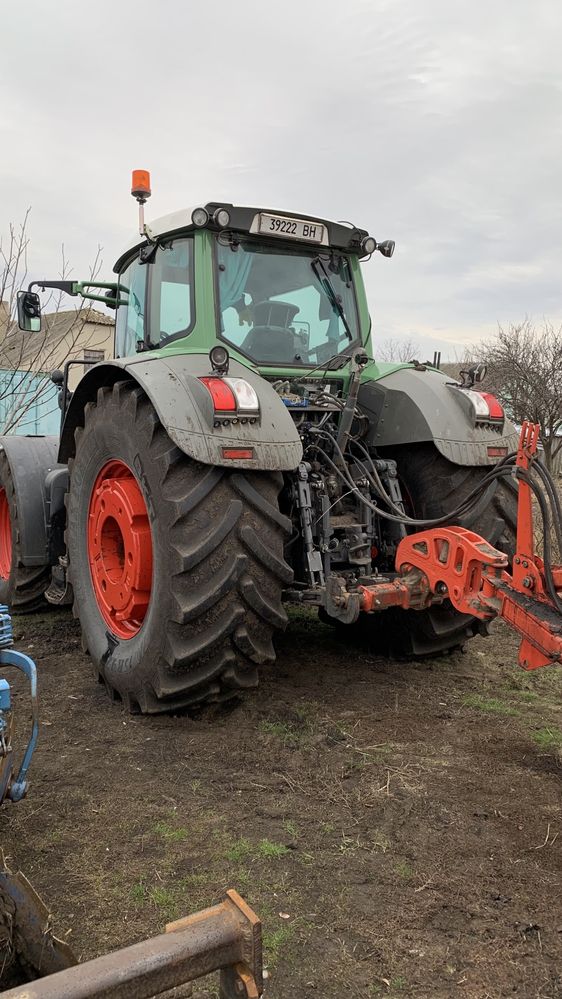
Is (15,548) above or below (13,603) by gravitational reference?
above

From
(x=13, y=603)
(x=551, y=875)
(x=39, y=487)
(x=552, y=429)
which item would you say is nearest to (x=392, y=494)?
(x=551, y=875)

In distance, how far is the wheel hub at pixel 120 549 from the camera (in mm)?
3660

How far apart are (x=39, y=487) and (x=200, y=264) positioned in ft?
7.44

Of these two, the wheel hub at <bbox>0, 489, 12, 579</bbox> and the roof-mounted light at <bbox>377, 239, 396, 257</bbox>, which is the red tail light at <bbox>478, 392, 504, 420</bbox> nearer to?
the roof-mounted light at <bbox>377, 239, 396, 257</bbox>

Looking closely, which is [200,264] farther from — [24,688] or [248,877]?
[248,877]

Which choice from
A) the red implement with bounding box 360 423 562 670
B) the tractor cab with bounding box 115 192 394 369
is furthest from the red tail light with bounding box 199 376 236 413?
the red implement with bounding box 360 423 562 670

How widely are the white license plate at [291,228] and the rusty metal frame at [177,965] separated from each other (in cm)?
348

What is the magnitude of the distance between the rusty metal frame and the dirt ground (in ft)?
2.29

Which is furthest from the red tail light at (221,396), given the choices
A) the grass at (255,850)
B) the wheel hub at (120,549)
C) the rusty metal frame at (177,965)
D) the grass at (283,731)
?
the rusty metal frame at (177,965)

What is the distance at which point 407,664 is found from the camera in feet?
14.8

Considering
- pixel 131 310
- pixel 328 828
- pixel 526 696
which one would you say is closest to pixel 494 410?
pixel 526 696

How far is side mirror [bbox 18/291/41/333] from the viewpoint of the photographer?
5066mm

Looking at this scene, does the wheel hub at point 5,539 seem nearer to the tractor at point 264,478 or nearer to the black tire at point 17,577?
the black tire at point 17,577

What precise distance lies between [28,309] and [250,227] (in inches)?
72.7
